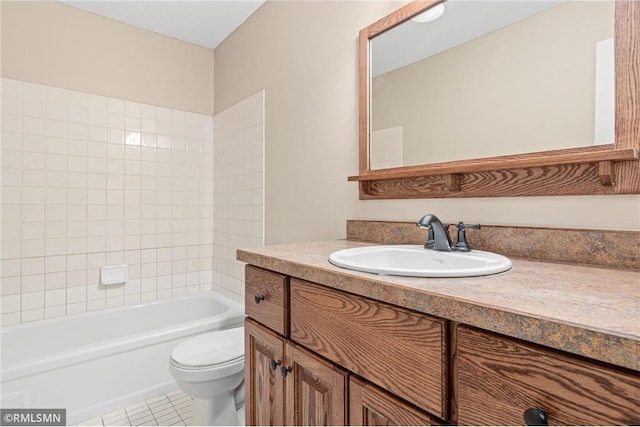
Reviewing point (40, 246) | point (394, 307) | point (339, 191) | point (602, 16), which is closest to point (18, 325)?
point (40, 246)

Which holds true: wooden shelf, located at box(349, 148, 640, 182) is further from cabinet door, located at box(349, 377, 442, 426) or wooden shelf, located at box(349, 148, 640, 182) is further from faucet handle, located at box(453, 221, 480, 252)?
cabinet door, located at box(349, 377, 442, 426)

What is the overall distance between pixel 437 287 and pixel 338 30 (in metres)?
1.41

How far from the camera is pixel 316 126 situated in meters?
1.77

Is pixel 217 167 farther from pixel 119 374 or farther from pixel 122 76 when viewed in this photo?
pixel 119 374

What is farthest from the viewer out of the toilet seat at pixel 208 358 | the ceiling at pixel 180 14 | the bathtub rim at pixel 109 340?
the ceiling at pixel 180 14

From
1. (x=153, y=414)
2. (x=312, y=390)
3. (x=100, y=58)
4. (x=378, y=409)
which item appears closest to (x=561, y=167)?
(x=378, y=409)

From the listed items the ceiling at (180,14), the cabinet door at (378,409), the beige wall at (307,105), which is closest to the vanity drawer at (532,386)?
the cabinet door at (378,409)

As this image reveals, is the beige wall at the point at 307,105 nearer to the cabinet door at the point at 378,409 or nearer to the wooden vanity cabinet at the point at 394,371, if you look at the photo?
the wooden vanity cabinet at the point at 394,371

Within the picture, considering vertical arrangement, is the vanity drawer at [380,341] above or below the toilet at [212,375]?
above

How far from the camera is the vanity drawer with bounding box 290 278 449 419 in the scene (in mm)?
630

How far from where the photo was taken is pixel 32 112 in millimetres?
2074

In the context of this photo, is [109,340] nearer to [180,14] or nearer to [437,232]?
[437,232]

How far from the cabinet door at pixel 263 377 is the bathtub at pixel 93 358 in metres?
1.00

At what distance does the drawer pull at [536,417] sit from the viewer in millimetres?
490
